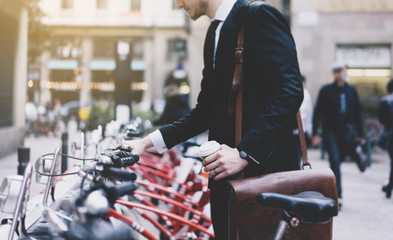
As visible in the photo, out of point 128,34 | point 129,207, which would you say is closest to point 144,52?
point 128,34

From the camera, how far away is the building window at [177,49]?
3353 centimetres

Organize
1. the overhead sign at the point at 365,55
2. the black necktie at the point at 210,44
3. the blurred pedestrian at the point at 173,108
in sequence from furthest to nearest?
the overhead sign at the point at 365,55 → the blurred pedestrian at the point at 173,108 → the black necktie at the point at 210,44

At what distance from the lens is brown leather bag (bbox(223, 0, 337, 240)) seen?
1.88 metres

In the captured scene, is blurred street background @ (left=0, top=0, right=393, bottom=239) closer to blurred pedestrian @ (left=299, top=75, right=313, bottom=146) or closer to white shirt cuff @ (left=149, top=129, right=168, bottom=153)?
white shirt cuff @ (left=149, top=129, right=168, bottom=153)

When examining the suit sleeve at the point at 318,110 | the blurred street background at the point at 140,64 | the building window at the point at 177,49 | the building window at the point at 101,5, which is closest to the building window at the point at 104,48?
the blurred street background at the point at 140,64

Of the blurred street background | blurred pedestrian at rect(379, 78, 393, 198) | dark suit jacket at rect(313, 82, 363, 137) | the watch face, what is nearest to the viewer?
the watch face

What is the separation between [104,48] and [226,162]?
34367mm

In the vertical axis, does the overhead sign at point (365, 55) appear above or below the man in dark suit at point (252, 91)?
above

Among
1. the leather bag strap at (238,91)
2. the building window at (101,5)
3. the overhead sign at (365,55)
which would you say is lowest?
the leather bag strap at (238,91)

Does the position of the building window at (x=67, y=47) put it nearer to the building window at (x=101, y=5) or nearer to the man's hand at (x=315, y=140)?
the building window at (x=101, y=5)

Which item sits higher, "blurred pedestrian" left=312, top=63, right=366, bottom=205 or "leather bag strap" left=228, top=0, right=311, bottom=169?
"leather bag strap" left=228, top=0, right=311, bottom=169

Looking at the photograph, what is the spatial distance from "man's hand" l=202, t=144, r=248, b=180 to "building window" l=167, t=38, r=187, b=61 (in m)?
31.9

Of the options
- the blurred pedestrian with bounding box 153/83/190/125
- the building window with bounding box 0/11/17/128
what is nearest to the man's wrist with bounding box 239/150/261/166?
the blurred pedestrian with bounding box 153/83/190/125

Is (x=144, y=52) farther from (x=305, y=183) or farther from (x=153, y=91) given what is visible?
(x=305, y=183)
